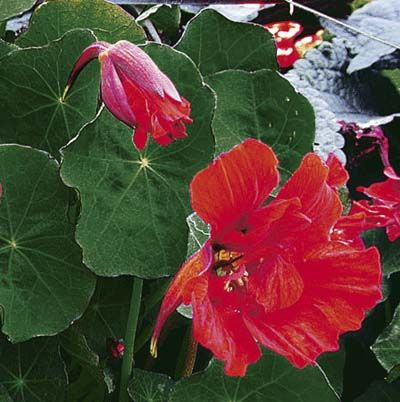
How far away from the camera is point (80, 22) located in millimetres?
654

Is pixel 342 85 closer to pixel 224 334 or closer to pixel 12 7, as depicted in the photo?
pixel 12 7

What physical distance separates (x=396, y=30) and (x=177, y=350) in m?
0.45

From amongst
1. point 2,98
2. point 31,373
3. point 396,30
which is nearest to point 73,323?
point 31,373

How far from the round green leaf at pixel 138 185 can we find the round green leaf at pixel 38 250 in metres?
0.03

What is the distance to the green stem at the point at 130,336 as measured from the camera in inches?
23.6

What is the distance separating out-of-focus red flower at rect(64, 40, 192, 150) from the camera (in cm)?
49

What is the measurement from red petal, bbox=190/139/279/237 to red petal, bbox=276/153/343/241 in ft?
0.06

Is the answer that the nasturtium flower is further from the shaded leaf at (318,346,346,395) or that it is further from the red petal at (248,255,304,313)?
the red petal at (248,255,304,313)

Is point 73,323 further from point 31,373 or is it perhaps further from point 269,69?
point 269,69

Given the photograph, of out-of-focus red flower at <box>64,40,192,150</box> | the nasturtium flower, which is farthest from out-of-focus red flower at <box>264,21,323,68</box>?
out-of-focus red flower at <box>64,40,192,150</box>

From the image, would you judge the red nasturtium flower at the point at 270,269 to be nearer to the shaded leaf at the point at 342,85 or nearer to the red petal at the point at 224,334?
the red petal at the point at 224,334

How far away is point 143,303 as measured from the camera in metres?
0.67

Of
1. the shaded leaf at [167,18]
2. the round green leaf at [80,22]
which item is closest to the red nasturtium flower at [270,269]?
the round green leaf at [80,22]

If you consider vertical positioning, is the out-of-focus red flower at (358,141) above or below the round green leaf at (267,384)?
below
